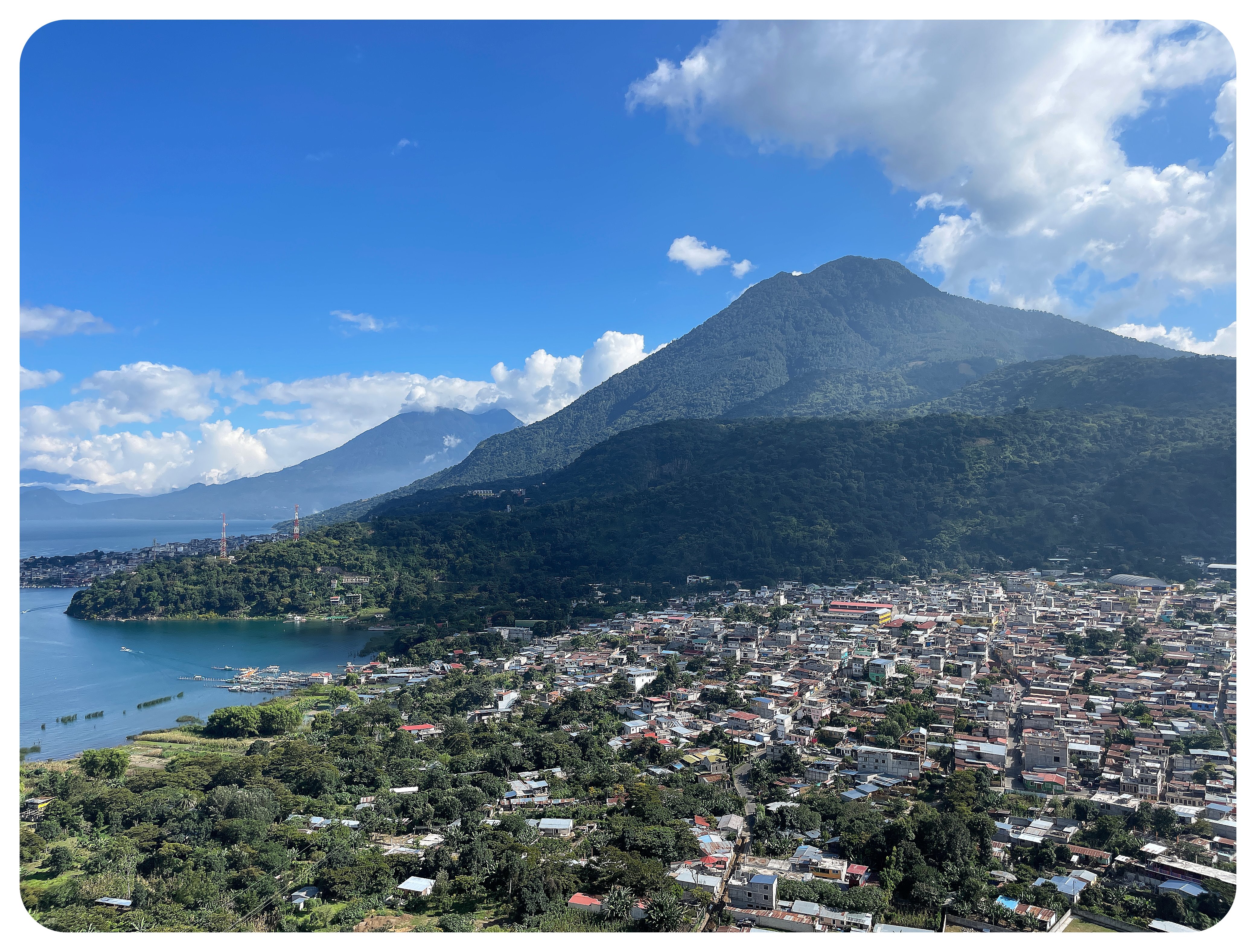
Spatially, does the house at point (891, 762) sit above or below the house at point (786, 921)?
below

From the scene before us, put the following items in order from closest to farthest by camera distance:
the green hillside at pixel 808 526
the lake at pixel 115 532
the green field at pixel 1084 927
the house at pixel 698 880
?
the green field at pixel 1084 927 < the house at pixel 698 880 < the green hillside at pixel 808 526 < the lake at pixel 115 532

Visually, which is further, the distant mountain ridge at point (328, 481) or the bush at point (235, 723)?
Answer: the distant mountain ridge at point (328, 481)

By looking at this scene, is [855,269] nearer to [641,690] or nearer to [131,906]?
[641,690]

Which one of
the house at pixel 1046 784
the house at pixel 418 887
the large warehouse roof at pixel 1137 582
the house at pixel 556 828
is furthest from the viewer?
the large warehouse roof at pixel 1137 582

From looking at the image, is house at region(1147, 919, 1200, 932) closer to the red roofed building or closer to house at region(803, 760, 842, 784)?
house at region(803, 760, 842, 784)

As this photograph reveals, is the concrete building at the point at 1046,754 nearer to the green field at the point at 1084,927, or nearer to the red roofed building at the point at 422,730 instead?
the green field at the point at 1084,927

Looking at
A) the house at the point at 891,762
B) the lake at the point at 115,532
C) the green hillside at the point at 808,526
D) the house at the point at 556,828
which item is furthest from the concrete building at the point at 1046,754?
the lake at the point at 115,532

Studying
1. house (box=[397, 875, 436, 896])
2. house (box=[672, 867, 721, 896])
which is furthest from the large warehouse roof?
house (box=[397, 875, 436, 896])
